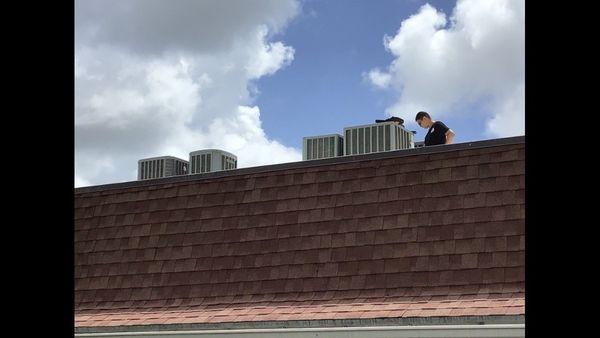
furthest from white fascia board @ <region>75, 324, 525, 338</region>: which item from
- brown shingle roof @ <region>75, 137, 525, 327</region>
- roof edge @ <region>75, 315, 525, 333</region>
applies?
brown shingle roof @ <region>75, 137, 525, 327</region>

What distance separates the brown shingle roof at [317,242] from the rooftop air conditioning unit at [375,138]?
209 cm

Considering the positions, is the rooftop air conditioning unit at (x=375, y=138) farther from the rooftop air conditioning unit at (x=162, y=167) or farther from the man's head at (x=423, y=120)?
the rooftop air conditioning unit at (x=162, y=167)

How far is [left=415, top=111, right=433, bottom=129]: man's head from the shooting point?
11.1 m

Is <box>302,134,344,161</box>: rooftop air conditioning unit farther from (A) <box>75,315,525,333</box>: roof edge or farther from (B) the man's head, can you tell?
(A) <box>75,315,525,333</box>: roof edge

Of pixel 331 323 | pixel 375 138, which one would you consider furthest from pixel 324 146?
pixel 331 323

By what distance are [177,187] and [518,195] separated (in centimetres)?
454

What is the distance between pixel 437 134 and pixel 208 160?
420 centimetres

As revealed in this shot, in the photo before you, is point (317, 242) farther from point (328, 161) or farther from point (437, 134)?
point (437, 134)

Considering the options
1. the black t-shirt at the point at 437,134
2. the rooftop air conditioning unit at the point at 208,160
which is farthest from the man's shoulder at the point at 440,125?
the rooftop air conditioning unit at the point at 208,160

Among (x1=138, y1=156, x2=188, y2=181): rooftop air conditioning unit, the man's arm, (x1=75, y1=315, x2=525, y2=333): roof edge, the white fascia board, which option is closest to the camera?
the white fascia board

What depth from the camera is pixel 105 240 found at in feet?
32.8

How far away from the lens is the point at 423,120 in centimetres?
1112

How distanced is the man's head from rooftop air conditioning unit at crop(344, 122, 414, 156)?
0.33 meters
